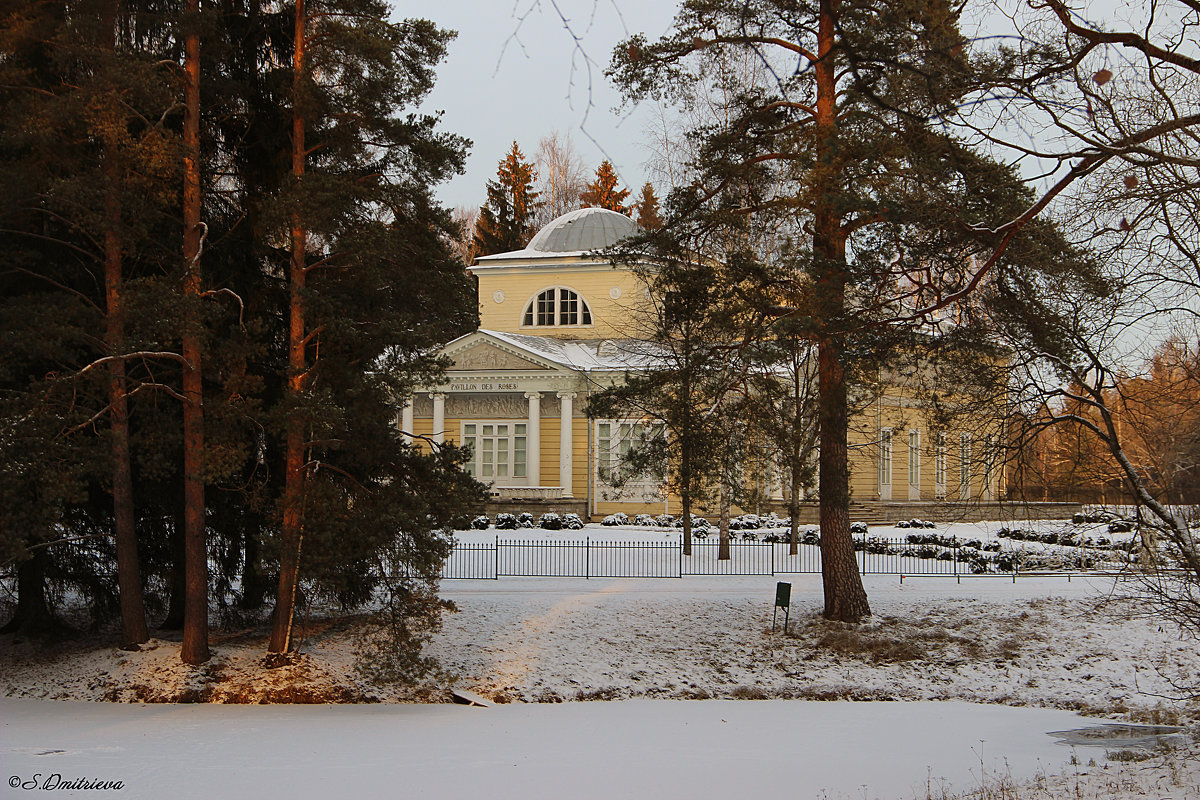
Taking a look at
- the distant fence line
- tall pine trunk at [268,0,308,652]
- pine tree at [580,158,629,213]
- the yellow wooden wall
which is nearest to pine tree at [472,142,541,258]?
pine tree at [580,158,629,213]

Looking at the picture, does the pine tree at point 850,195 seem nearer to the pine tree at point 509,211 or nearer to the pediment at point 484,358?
the pediment at point 484,358

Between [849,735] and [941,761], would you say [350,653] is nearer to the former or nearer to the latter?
[849,735]

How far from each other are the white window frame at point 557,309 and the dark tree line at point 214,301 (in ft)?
75.4

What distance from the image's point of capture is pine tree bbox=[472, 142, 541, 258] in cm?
6009

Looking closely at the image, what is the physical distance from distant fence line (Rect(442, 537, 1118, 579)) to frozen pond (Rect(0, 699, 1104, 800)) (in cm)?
962

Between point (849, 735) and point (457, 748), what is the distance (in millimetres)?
5066

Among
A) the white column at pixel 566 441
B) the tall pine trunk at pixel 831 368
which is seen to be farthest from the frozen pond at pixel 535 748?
the white column at pixel 566 441

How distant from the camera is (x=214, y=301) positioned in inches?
632

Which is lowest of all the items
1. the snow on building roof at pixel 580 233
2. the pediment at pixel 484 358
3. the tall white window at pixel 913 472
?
the tall white window at pixel 913 472

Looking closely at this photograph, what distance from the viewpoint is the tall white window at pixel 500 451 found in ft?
122

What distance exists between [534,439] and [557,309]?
651cm

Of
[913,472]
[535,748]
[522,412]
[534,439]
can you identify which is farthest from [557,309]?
[535,748]

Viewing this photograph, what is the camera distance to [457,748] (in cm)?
1280

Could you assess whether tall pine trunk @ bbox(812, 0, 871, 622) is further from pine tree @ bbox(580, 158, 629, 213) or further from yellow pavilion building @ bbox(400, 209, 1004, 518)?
pine tree @ bbox(580, 158, 629, 213)
